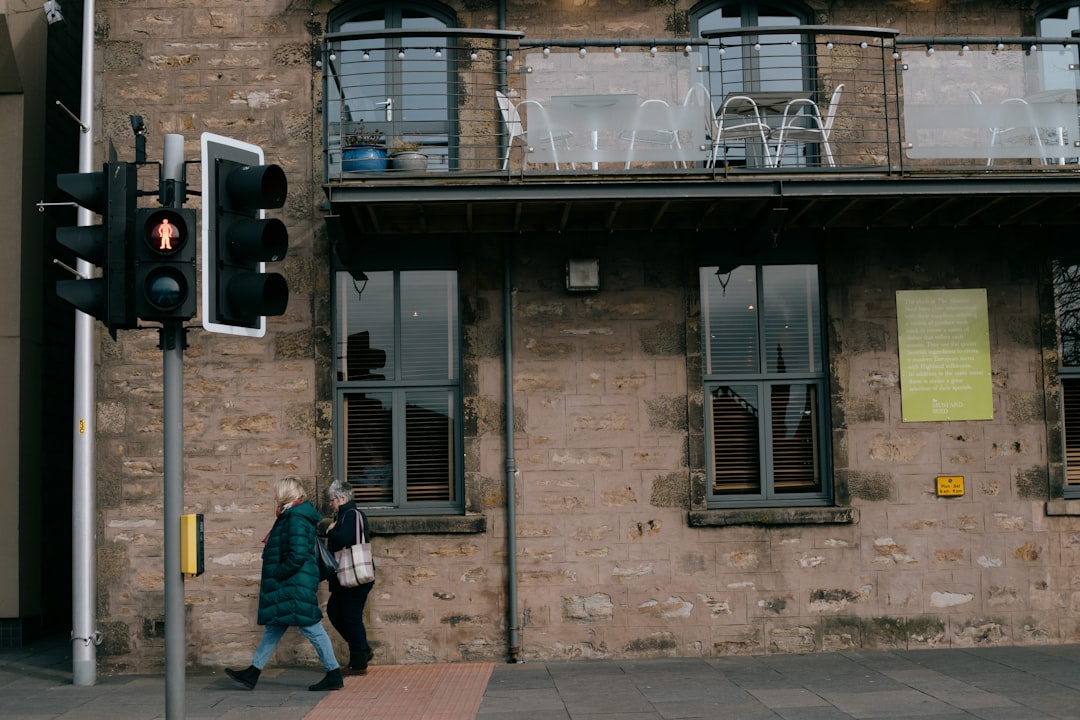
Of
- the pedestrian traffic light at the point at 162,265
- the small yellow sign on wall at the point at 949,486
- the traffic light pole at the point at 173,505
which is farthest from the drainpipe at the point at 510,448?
the pedestrian traffic light at the point at 162,265

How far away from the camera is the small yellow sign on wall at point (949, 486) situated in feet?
34.1

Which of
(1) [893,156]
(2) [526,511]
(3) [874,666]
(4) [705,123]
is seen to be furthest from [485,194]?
(3) [874,666]

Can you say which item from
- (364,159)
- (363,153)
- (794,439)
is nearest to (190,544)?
(364,159)

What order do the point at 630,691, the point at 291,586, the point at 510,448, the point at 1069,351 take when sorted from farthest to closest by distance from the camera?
the point at 1069,351, the point at 510,448, the point at 291,586, the point at 630,691

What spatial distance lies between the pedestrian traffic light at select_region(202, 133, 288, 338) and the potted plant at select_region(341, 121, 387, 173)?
409 centimetres

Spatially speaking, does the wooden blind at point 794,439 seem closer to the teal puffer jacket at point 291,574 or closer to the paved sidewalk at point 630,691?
the paved sidewalk at point 630,691

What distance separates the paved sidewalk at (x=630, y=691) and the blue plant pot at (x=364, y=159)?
4339 mm

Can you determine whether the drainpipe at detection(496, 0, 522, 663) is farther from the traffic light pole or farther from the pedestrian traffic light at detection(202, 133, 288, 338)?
the traffic light pole

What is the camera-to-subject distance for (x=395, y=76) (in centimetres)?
1048

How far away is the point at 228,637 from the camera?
10078mm

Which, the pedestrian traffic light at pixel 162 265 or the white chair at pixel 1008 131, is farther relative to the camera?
the white chair at pixel 1008 131

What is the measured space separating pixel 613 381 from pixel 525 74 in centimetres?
284

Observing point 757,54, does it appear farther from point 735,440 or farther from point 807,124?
point 735,440

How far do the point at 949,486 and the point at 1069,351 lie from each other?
1.80 m
